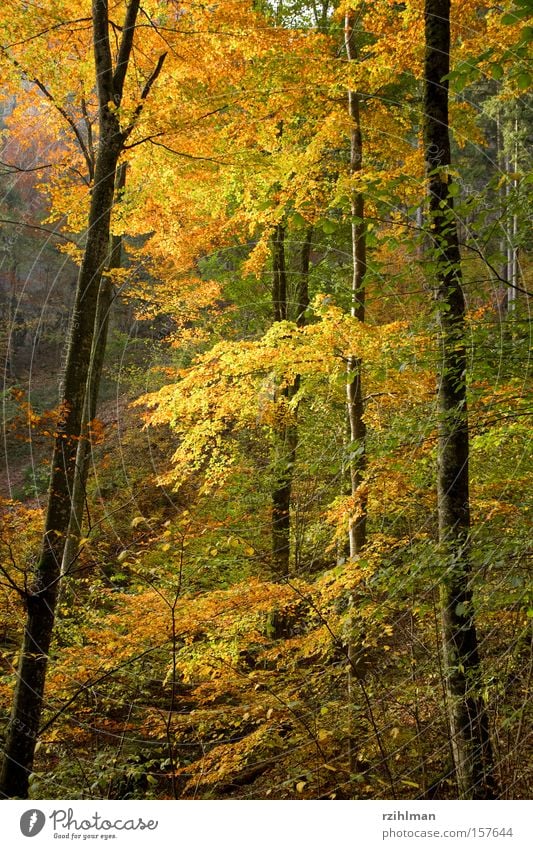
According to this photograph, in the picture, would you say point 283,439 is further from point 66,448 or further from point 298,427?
point 66,448

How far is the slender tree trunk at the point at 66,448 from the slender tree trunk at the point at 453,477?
8.57ft

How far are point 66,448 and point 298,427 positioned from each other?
5.86 metres

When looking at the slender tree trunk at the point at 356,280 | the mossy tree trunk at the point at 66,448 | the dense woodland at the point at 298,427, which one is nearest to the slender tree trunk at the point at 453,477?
the dense woodland at the point at 298,427

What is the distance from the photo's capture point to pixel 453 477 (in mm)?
4273

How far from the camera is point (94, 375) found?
9062 millimetres

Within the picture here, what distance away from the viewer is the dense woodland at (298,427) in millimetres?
4004

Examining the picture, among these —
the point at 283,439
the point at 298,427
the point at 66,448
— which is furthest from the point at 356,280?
the point at 66,448

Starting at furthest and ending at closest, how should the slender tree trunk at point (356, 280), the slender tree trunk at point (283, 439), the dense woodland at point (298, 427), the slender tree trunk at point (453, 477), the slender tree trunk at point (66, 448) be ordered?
the slender tree trunk at point (283, 439), the slender tree trunk at point (356, 280), the slender tree trunk at point (66, 448), the dense woodland at point (298, 427), the slender tree trunk at point (453, 477)

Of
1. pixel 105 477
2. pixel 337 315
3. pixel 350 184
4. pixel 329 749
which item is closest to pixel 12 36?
pixel 350 184

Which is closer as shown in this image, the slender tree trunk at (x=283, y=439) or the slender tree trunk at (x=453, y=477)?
the slender tree trunk at (x=453, y=477)

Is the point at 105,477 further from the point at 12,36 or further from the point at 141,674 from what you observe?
the point at 12,36

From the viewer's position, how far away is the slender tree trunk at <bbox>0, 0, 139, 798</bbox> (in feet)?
14.0

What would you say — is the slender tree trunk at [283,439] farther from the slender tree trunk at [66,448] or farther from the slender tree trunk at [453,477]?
the slender tree trunk at [453,477]

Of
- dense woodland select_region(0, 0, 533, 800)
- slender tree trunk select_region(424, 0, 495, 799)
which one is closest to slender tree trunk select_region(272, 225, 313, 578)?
dense woodland select_region(0, 0, 533, 800)
